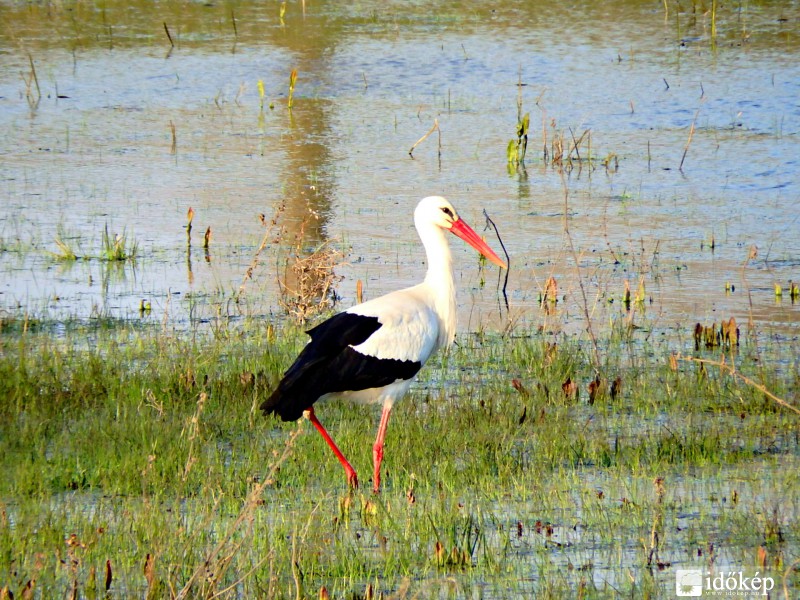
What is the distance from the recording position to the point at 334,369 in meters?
6.01

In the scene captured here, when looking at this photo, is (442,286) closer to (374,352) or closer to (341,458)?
(374,352)

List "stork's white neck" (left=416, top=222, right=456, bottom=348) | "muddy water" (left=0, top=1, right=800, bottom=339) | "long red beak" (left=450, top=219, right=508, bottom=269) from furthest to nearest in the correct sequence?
1. "muddy water" (left=0, top=1, right=800, bottom=339)
2. "long red beak" (left=450, top=219, right=508, bottom=269)
3. "stork's white neck" (left=416, top=222, right=456, bottom=348)

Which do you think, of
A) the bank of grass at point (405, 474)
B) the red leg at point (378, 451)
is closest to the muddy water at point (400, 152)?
the bank of grass at point (405, 474)

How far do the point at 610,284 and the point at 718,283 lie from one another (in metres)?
0.80

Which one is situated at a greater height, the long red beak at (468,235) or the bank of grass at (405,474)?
the long red beak at (468,235)

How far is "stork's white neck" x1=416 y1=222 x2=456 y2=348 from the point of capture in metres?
6.59

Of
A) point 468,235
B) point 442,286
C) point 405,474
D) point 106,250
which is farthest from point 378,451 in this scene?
point 106,250

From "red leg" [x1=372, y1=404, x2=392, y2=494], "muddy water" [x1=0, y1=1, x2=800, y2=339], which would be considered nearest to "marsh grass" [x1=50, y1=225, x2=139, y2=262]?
"muddy water" [x1=0, y1=1, x2=800, y2=339]

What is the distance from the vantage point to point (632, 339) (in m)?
8.40

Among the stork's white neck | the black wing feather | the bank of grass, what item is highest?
the stork's white neck

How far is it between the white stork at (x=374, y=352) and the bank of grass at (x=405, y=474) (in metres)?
0.24

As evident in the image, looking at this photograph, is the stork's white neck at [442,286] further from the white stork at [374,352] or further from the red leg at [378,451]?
the red leg at [378,451]

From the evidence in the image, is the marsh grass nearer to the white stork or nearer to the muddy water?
the muddy water

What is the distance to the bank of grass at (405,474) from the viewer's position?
15.3 feet
